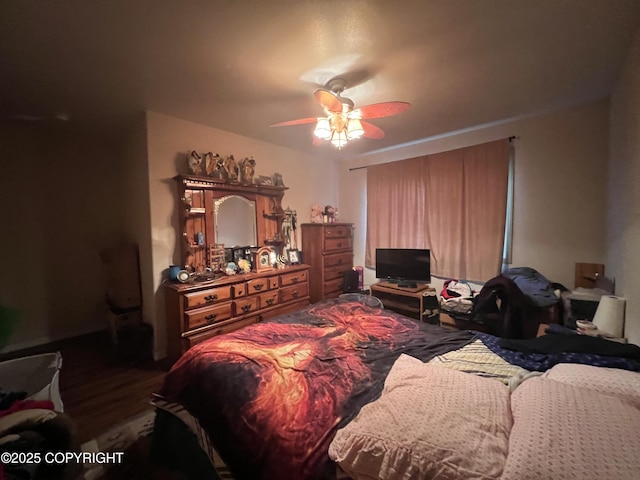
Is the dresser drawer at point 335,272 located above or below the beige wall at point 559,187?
below

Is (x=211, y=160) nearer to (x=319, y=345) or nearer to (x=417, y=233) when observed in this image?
(x=319, y=345)

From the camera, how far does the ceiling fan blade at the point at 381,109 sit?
1745 millimetres

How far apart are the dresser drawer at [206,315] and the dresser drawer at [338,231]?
1684mm

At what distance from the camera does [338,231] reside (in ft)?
13.0

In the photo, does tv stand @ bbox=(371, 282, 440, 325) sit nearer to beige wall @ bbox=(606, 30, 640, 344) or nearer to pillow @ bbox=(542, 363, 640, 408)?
beige wall @ bbox=(606, 30, 640, 344)

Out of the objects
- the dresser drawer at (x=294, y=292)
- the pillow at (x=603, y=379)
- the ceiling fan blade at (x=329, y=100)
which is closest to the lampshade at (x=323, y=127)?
the ceiling fan blade at (x=329, y=100)

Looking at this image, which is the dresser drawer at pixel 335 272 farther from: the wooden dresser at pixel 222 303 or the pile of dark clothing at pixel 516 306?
the pile of dark clothing at pixel 516 306

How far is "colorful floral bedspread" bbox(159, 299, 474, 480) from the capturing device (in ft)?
3.13

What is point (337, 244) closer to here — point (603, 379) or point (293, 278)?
point (293, 278)

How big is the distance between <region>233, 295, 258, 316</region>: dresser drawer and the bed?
1.06 meters

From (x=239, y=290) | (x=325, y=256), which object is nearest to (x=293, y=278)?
(x=325, y=256)

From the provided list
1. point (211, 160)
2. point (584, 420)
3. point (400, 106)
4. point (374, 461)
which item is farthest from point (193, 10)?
point (584, 420)

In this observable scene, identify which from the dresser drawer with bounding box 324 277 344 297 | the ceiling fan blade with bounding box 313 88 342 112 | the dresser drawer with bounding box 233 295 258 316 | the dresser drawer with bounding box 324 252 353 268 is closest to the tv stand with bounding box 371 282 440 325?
the dresser drawer with bounding box 324 277 344 297

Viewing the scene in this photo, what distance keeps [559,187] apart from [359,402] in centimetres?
298
